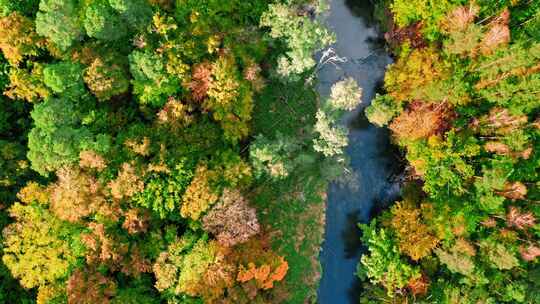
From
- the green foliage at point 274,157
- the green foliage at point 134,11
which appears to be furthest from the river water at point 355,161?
the green foliage at point 134,11

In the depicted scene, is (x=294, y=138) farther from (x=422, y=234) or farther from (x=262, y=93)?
(x=422, y=234)

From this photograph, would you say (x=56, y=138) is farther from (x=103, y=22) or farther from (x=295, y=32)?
(x=295, y=32)

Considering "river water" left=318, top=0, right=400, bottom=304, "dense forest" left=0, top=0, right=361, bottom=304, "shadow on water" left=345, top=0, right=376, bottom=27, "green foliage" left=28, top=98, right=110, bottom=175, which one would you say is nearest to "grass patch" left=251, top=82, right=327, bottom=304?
"river water" left=318, top=0, right=400, bottom=304

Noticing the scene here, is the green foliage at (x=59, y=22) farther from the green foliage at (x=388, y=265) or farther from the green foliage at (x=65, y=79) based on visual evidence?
the green foliage at (x=388, y=265)

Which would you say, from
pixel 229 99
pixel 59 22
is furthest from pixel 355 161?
pixel 59 22

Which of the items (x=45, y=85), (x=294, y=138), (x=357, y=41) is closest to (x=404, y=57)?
(x=357, y=41)
